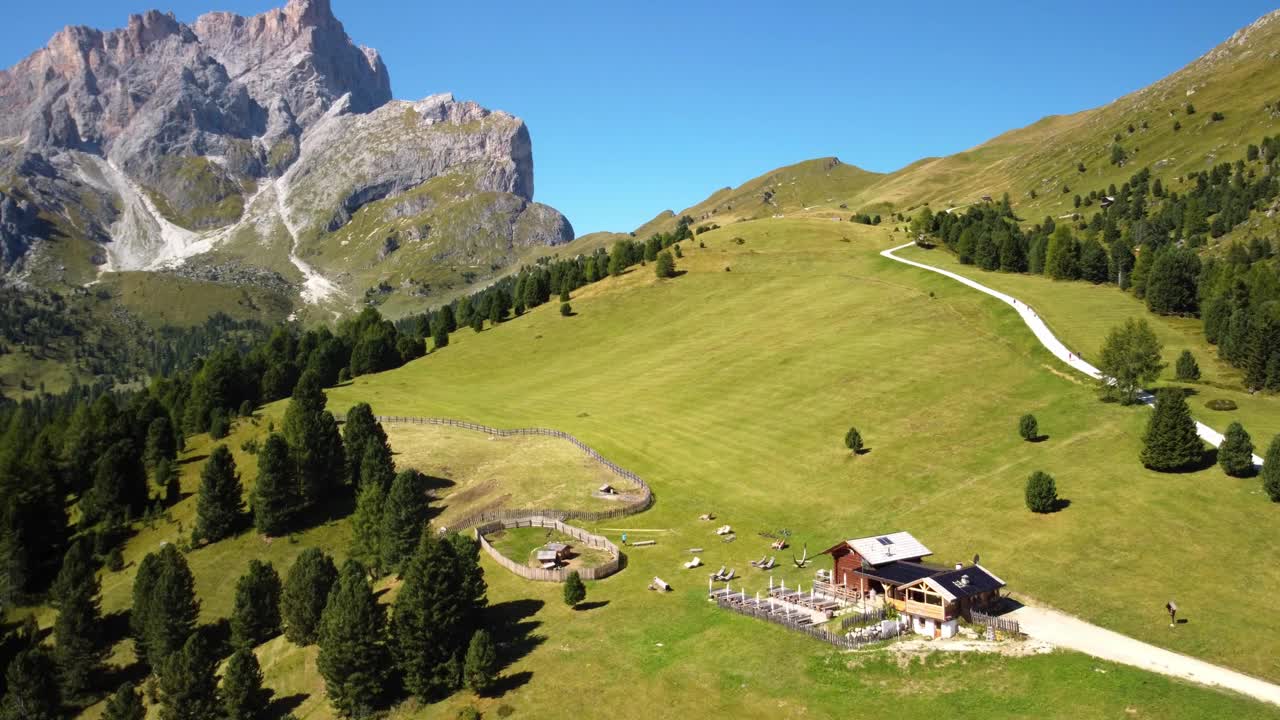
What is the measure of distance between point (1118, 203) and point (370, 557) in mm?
192091

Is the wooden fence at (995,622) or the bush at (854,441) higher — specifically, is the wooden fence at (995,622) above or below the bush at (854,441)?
below

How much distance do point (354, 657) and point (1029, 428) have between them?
64533 mm

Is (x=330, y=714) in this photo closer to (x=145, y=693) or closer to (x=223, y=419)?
(x=145, y=693)

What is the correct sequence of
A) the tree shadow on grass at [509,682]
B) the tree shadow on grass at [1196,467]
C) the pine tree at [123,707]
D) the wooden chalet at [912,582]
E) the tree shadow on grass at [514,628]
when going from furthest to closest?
the tree shadow on grass at [1196,467] < the pine tree at [123,707] < the tree shadow on grass at [514,628] < the tree shadow on grass at [509,682] < the wooden chalet at [912,582]

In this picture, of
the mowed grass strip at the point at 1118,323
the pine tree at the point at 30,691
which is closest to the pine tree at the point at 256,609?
the pine tree at the point at 30,691

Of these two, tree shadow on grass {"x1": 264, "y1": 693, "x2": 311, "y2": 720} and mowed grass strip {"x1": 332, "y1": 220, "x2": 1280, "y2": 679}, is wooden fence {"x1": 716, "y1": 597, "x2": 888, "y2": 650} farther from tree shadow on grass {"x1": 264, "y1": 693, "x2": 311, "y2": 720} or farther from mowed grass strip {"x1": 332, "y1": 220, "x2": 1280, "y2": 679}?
tree shadow on grass {"x1": 264, "y1": 693, "x2": 311, "y2": 720}

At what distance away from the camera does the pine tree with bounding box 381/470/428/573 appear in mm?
75500

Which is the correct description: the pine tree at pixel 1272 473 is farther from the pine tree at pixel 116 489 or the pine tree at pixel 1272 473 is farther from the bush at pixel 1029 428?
the pine tree at pixel 116 489

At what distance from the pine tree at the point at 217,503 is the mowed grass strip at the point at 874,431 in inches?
1209

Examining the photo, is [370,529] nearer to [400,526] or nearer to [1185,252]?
[400,526]

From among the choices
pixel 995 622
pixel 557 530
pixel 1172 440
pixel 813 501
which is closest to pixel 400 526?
pixel 557 530

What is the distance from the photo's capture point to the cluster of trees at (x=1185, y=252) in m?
94.1

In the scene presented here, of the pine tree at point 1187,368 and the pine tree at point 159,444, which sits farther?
the pine tree at point 159,444

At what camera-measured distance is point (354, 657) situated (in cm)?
5516
